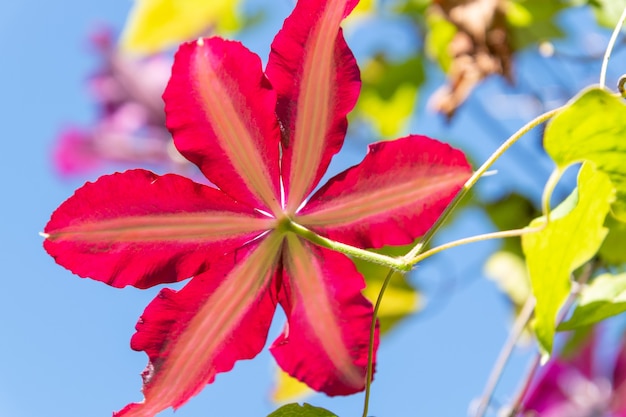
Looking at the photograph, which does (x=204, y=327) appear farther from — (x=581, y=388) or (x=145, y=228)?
(x=581, y=388)

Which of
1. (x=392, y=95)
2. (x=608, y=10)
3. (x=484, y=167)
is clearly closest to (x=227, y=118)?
(x=484, y=167)

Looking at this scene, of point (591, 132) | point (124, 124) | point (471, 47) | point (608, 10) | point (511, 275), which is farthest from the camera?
point (124, 124)

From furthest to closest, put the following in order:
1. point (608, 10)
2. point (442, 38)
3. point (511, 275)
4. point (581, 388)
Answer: point (581, 388) → point (511, 275) → point (442, 38) → point (608, 10)

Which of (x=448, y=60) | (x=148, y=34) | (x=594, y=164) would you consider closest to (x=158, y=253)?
(x=594, y=164)

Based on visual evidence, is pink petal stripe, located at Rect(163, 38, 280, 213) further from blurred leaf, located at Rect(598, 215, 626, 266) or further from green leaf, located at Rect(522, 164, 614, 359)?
blurred leaf, located at Rect(598, 215, 626, 266)

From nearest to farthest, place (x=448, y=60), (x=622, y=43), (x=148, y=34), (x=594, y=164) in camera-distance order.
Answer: (x=594, y=164) → (x=622, y=43) → (x=448, y=60) → (x=148, y=34)

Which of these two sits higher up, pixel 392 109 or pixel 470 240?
pixel 392 109

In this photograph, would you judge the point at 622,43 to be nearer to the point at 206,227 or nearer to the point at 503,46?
the point at 503,46
